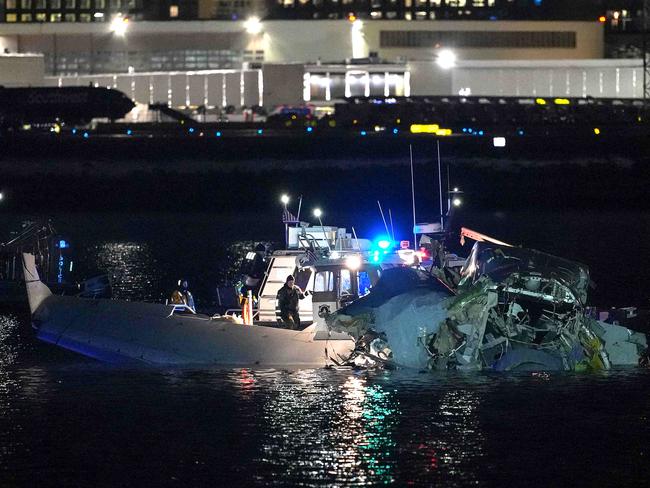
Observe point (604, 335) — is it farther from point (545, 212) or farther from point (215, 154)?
point (215, 154)

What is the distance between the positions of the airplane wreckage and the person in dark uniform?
175 centimetres

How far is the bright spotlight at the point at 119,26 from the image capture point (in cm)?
14625

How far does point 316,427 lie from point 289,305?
573 centimetres

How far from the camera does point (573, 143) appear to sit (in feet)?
389

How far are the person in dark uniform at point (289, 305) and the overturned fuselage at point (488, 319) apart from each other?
1752 millimetres

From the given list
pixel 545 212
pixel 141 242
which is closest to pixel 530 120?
pixel 545 212

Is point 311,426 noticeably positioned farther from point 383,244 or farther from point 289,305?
point 383,244

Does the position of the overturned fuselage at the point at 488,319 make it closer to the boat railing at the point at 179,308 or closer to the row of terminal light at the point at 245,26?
the boat railing at the point at 179,308

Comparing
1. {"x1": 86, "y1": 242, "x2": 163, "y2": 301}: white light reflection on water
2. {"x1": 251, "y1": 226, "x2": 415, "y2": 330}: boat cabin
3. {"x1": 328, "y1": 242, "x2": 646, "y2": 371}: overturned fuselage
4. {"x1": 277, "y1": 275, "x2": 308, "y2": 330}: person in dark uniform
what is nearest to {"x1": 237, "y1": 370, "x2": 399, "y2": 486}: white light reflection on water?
{"x1": 277, "y1": 275, "x2": 308, "y2": 330}: person in dark uniform

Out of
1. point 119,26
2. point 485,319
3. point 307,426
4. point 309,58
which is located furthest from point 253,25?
point 307,426

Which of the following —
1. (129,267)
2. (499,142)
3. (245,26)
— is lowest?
(129,267)

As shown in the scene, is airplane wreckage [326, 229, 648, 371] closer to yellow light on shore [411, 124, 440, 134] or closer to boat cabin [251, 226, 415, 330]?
boat cabin [251, 226, 415, 330]

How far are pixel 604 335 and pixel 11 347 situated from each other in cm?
1711

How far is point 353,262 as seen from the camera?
3656cm
